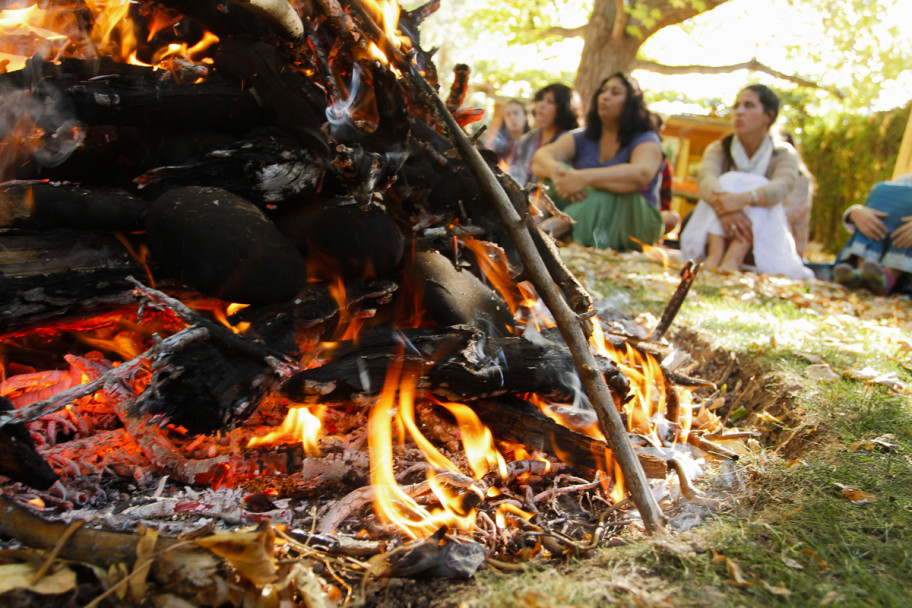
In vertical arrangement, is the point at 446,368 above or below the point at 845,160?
below

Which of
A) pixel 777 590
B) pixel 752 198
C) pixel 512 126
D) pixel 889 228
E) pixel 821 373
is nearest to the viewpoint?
pixel 777 590

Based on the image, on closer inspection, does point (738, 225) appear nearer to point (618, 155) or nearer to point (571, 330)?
point (618, 155)

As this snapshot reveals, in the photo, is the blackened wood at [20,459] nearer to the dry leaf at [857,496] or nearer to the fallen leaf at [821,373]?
the dry leaf at [857,496]

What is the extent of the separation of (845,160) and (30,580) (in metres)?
17.1

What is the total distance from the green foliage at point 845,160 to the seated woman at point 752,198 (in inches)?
302

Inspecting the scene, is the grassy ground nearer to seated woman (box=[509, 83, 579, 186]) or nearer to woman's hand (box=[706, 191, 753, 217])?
woman's hand (box=[706, 191, 753, 217])

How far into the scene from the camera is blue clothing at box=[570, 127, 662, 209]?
726 centimetres

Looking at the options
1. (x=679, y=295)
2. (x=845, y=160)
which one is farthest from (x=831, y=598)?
(x=845, y=160)

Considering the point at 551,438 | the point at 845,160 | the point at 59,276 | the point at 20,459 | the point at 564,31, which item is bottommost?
the point at 551,438

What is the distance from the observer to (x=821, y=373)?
9.91ft

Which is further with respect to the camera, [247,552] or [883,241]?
[883,241]

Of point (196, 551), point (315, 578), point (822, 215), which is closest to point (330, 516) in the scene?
point (315, 578)

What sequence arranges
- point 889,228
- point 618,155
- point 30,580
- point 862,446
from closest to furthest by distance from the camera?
1. point 30,580
2. point 862,446
3. point 889,228
4. point 618,155

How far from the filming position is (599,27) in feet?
33.5
